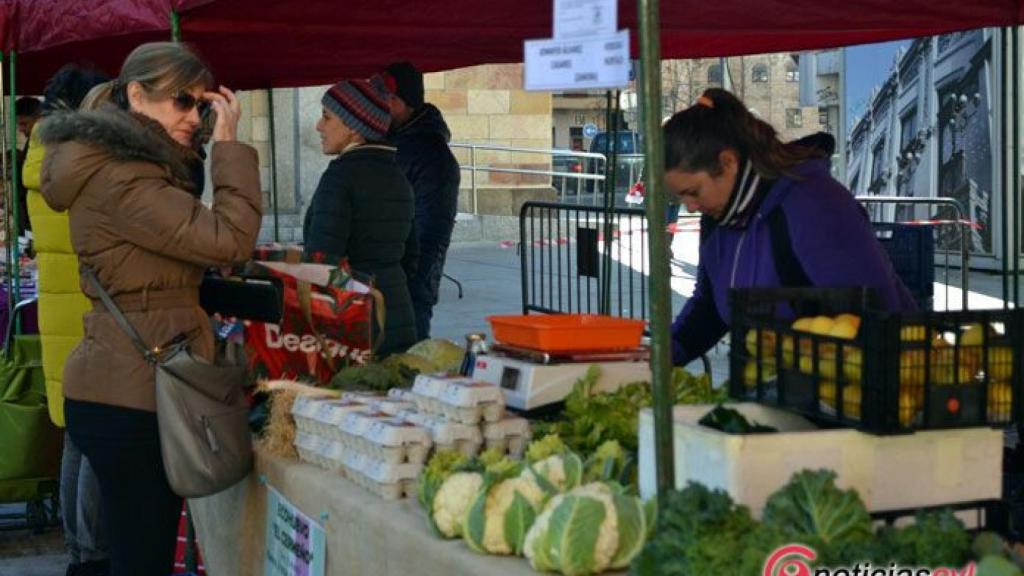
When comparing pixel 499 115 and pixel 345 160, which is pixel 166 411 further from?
pixel 499 115

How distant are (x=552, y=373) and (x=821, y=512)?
4.91 ft

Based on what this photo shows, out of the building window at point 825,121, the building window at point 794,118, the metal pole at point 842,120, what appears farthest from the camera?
the building window at point 794,118

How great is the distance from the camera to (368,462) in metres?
3.72

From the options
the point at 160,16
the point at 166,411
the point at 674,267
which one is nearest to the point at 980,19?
the point at 160,16

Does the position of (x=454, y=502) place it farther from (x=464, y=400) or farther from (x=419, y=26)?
(x=419, y=26)

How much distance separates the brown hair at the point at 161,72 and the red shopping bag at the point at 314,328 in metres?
0.86

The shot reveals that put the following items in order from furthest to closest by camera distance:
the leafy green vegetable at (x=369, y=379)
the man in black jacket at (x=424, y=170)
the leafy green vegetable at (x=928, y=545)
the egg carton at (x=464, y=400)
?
the man in black jacket at (x=424, y=170) → the leafy green vegetable at (x=369, y=379) → the egg carton at (x=464, y=400) → the leafy green vegetable at (x=928, y=545)

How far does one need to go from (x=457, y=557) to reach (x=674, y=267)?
12.1 meters

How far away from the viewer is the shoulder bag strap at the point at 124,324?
12.6 feet

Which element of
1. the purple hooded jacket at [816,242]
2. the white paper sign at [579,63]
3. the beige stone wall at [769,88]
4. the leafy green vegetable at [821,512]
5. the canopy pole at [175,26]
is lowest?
the leafy green vegetable at [821,512]

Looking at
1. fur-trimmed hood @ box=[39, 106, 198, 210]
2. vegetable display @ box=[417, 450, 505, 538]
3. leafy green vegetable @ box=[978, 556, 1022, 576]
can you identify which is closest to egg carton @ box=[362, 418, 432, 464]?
vegetable display @ box=[417, 450, 505, 538]

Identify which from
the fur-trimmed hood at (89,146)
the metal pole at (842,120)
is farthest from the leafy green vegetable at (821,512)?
the metal pole at (842,120)

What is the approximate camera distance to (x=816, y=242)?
12.7 feet

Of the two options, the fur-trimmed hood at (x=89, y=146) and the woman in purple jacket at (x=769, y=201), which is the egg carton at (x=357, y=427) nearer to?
the fur-trimmed hood at (x=89, y=146)
